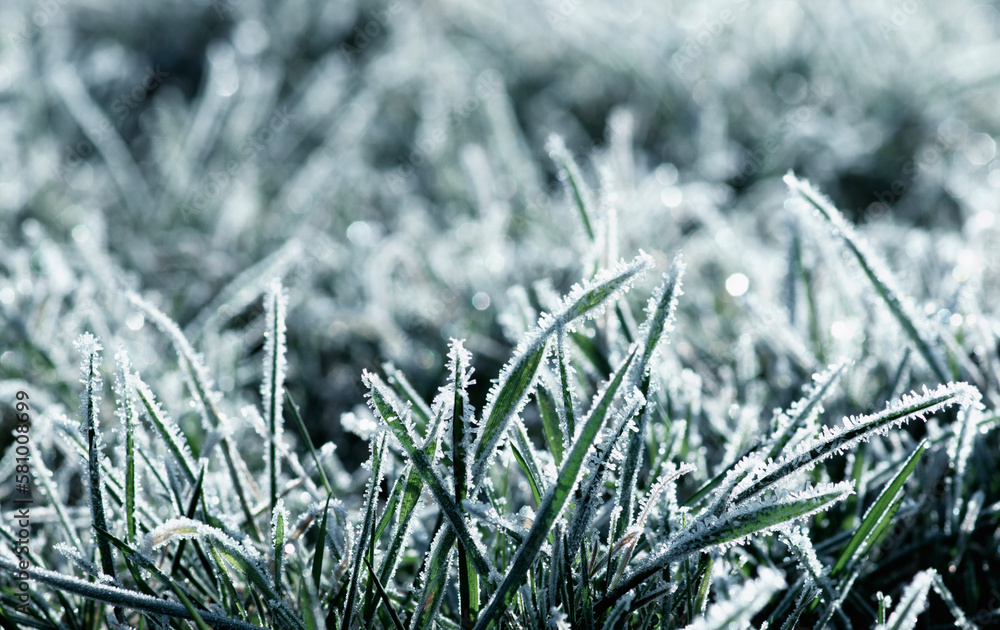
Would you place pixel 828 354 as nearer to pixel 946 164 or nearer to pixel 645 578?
pixel 645 578

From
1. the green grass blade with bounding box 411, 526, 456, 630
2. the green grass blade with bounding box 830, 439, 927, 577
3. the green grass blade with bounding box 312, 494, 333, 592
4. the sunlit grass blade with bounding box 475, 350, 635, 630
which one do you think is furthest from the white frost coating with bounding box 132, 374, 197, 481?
the green grass blade with bounding box 830, 439, 927, 577

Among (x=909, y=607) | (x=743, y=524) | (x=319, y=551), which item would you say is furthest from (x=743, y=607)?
(x=319, y=551)

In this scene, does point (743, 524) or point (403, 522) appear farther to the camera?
point (403, 522)

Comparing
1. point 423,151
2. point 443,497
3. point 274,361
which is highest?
point 423,151

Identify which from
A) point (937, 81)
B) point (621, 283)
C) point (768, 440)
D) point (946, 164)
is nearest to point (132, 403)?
point (621, 283)

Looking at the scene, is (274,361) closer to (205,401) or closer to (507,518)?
(205,401)

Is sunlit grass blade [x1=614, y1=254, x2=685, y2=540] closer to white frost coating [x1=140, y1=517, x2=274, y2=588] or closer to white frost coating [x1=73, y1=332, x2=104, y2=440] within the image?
white frost coating [x1=140, y1=517, x2=274, y2=588]

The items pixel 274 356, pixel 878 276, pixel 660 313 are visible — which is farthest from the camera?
pixel 878 276

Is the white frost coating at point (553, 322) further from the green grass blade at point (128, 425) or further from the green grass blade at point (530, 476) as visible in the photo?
the green grass blade at point (128, 425)
